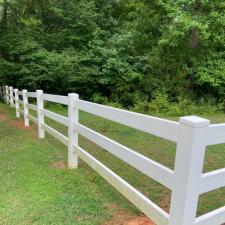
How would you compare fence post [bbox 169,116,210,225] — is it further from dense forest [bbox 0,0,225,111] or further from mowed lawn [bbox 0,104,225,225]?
dense forest [bbox 0,0,225,111]

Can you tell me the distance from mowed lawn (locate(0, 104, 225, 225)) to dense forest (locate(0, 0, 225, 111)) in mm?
7031

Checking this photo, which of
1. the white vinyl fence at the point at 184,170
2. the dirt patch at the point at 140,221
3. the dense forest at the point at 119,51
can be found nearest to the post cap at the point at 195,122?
the white vinyl fence at the point at 184,170

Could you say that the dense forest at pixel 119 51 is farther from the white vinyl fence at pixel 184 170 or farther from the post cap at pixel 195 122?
the post cap at pixel 195 122

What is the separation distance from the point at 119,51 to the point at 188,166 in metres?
12.4

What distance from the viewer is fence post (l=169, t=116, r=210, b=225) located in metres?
1.88

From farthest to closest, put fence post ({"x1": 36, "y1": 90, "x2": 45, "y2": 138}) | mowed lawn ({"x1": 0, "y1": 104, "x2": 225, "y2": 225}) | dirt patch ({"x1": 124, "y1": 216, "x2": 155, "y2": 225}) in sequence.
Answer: fence post ({"x1": 36, "y1": 90, "x2": 45, "y2": 138})
mowed lawn ({"x1": 0, "y1": 104, "x2": 225, "y2": 225})
dirt patch ({"x1": 124, "y1": 216, "x2": 155, "y2": 225})

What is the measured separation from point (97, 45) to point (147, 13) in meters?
3.11

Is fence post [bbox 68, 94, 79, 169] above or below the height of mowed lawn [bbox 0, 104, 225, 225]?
above

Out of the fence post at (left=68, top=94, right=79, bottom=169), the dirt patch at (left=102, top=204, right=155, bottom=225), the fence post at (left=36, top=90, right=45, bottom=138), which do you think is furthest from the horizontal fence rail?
the fence post at (left=36, top=90, right=45, bottom=138)

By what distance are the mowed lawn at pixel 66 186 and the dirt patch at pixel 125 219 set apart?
0.04ft

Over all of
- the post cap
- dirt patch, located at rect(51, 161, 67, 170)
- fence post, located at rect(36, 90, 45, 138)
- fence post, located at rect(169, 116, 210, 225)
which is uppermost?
the post cap

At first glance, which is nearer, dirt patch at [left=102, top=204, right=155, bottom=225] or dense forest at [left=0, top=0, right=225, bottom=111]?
dirt patch at [left=102, top=204, right=155, bottom=225]

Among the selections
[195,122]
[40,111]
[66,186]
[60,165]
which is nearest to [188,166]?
[195,122]

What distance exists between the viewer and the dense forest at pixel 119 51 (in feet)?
40.0
